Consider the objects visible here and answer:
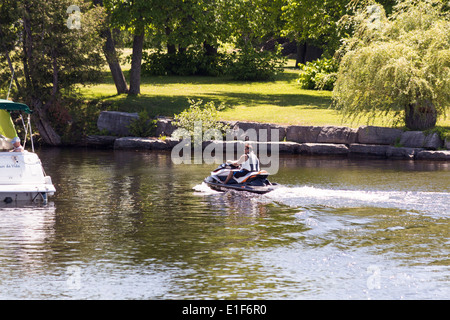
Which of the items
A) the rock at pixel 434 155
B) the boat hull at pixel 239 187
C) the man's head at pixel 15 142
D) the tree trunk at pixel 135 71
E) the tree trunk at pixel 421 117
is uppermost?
the tree trunk at pixel 135 71

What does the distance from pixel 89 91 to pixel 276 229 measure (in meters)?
24.2

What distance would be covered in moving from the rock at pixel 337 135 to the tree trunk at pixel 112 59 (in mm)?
10681

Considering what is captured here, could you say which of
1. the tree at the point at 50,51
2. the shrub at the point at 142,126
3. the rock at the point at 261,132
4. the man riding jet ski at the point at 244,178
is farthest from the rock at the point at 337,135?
the tree at the point at 50,51

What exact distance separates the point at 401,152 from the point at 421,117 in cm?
205

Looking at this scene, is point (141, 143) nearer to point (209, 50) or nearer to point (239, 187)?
point (239, 187)

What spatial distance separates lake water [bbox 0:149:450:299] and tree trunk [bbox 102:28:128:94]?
11326mm

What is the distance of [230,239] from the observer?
43.9 feet

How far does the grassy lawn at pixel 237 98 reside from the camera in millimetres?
30703

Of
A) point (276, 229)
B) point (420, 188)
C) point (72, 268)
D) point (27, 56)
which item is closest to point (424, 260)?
point (276, 229)

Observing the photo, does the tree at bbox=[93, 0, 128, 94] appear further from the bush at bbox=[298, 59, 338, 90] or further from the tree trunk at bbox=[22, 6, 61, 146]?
the bush at bbox=[298, 59, 338, 90]

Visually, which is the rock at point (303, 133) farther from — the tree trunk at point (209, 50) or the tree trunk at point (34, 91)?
the tree trunk at point (209, 50)

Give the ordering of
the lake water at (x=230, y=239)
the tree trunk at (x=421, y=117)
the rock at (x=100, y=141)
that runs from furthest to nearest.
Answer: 1. the rock at (x=100, y=141)
2. the tree trunk at (x=421, y=117)
3. the lake water at (x=230, y=239)

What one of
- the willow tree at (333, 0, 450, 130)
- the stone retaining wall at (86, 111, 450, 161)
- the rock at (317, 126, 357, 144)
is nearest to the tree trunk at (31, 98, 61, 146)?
the stone retaining wall at (86, 111, 450, 161)

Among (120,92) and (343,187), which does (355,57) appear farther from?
(120,92)
